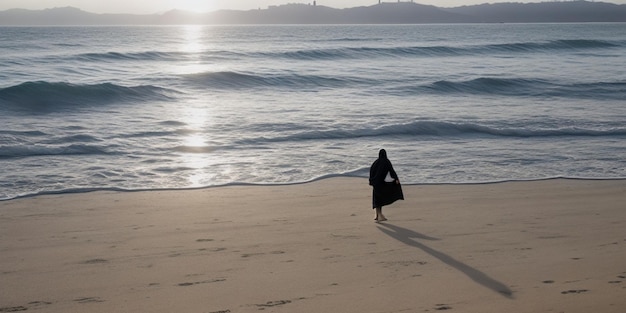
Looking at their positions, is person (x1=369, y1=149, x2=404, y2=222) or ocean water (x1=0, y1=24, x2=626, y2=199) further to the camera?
ocean water (x1=0, y1=24, x2=626, y2=199)

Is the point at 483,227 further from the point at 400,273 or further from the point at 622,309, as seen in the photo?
the point at 622,309

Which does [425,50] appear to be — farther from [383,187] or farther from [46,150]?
[383,187]

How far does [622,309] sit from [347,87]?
88.7 feet

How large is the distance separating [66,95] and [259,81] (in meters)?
10.4

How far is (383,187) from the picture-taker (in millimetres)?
10031

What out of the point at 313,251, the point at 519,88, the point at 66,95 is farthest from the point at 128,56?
the point at 313,251

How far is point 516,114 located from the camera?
2362cm

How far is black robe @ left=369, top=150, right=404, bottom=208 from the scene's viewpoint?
9.97 meters

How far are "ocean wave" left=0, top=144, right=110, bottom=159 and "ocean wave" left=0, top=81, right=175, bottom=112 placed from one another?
26.6ft

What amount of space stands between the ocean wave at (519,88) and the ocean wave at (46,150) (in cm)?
1689

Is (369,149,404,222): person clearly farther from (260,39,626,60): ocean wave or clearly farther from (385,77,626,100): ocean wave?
(260,39,626,60): ocean wave

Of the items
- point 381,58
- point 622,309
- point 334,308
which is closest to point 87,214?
point 334,308

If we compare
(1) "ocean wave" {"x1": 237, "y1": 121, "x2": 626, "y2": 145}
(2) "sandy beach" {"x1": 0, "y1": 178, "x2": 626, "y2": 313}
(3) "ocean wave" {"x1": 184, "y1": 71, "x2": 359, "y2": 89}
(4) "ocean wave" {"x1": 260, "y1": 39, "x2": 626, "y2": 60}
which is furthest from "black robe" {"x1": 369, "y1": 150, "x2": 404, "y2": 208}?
(4) "ocean wave" {"x1": 260, "y1": 39, "x2": 626, "y2": 60}

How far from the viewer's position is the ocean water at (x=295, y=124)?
14.1 m
